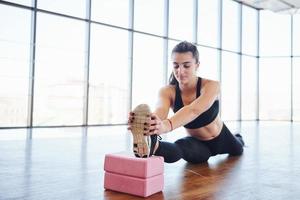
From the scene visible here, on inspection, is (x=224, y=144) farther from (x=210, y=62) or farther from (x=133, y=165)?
(x=210, y=62)

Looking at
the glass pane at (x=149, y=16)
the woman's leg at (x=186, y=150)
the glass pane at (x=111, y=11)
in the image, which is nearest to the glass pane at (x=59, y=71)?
the glass pane at (x=111, y=11)

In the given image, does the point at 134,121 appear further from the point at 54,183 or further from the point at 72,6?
the point at 72,6

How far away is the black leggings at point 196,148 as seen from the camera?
72.5 inches

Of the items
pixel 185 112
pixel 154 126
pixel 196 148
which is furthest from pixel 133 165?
pixel 196 148

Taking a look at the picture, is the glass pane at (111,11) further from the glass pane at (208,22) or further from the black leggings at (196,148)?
the black leggings at (196,148)

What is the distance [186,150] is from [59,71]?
4262mm

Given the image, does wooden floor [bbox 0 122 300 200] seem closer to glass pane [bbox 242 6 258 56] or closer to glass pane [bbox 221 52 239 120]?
glass pane [bbox 221 52 239 120]

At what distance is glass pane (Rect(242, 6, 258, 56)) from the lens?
951cm

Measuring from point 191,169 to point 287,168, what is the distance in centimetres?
62

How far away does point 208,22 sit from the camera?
27.7 ft

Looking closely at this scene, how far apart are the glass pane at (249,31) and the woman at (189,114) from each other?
7.63 metres

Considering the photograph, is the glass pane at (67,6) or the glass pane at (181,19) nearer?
the glass pane at (67,6)

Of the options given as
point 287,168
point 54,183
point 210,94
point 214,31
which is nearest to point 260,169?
point 287,168

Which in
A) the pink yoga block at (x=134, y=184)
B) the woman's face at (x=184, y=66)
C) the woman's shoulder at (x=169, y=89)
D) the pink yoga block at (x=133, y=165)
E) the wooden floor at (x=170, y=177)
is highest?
the woman's face at (x=184, y=66)
